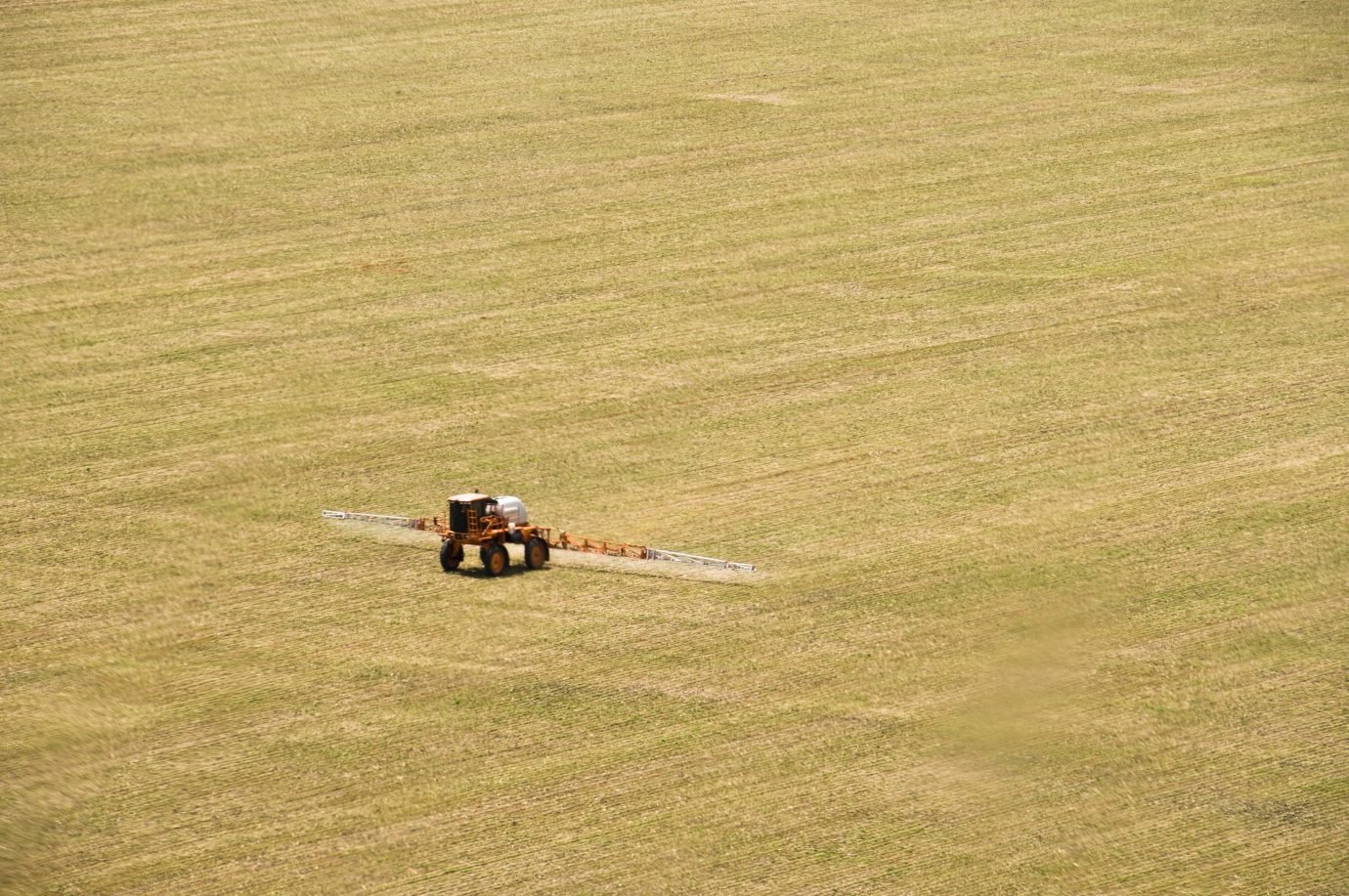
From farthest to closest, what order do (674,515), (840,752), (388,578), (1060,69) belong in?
(1060,69), (674,515), (388,578), (840,752)

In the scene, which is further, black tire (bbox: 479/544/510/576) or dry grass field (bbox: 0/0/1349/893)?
black tire (bbox: 479/544/510/576)

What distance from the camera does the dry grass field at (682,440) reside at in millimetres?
32469

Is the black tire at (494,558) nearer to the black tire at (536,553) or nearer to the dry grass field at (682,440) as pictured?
the dry grass field at (682,440)

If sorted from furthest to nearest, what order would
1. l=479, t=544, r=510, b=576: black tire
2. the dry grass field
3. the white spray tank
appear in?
the white spray tank
l=479, t=544, r=510, b=576: black tire
the dry grass field

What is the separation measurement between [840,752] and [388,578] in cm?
1044

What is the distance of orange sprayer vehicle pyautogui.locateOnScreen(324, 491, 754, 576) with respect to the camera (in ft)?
129

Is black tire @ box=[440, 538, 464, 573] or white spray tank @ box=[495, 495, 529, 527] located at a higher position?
white spray tank @ box=[495, 495, 529, 527]

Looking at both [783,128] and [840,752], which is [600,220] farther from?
[840,752]

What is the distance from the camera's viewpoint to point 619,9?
248 feet


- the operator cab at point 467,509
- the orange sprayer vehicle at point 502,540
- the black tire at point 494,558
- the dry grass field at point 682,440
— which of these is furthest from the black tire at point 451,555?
the dry grass field at point 682,440

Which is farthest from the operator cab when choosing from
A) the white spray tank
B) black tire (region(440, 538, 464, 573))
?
black tire (region(440, 538, 464, 573))

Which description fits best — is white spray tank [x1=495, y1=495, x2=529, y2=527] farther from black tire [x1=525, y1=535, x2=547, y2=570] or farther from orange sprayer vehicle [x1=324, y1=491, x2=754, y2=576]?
black tire [x1=525, y1=535, x2=547, y2=570]

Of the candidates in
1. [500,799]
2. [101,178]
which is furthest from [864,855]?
[101,178]

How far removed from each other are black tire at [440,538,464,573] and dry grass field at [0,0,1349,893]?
0.54m
